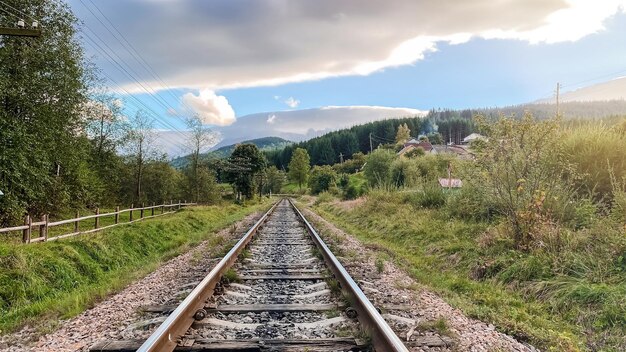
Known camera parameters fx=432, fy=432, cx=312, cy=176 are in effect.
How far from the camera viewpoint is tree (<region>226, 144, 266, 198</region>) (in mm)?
57600

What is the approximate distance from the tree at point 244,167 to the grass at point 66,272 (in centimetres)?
4036

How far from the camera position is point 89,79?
2359 cm

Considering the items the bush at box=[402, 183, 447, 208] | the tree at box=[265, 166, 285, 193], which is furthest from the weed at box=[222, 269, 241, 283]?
the tree at box=[265, 166, 285, 193]

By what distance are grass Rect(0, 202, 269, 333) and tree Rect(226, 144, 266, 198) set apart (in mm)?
40357

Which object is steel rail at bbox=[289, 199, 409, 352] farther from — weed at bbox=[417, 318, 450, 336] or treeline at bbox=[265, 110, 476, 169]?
treeline at bbox=[265, 110, 476, 169]

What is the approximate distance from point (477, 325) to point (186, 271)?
5.02m

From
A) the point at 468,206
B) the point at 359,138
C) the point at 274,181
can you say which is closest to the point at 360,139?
the point at 359,138

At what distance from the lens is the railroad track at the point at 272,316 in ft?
11.9

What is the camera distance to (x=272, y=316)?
4605 mm

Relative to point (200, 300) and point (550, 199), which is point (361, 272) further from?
point (550, 199)

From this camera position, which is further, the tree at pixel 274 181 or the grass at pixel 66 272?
the tree at pixel 274 181

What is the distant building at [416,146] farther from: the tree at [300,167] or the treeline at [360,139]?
the tree at [300,167]

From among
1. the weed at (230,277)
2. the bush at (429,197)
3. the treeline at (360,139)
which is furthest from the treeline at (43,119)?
the treeline at (360,139)

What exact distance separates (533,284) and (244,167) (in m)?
54.1
